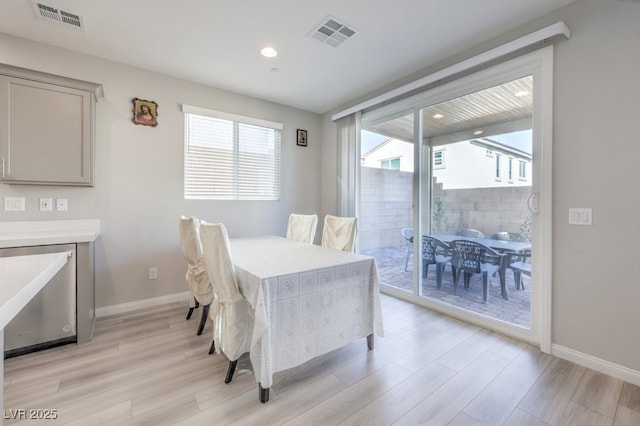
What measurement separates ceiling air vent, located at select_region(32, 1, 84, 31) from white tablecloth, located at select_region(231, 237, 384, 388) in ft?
7.44

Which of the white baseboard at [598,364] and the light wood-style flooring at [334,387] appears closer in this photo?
the light wood-style flooring at [334,387]

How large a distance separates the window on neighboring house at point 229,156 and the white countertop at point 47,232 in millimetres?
1012

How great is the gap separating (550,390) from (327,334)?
1415mm

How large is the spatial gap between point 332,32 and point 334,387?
271cm

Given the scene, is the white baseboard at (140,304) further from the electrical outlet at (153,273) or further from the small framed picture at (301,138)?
the small framed picture at (301,138)

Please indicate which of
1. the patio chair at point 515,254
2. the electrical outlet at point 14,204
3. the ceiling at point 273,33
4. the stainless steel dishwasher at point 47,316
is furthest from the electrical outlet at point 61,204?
the patio chair at point 515,254

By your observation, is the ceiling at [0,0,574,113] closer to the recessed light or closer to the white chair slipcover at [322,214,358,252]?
the recessed light

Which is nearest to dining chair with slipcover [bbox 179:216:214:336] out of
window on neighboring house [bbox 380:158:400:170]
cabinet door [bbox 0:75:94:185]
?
cabinet door [bbox 0:75:94:185]

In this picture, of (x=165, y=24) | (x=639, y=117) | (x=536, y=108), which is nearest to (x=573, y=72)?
(x=536, y=108)

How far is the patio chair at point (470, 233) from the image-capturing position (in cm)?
273

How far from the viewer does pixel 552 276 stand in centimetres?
216

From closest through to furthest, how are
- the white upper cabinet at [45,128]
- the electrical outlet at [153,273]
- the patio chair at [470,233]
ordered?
the white upper cabinet at [45,128]
the patio chair at [470,233]
the electrical outlet at [153,273]

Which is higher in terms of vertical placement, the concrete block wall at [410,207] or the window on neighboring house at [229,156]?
the window on neighboring house at [229,156]

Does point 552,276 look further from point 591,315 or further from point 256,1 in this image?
point 256,1
